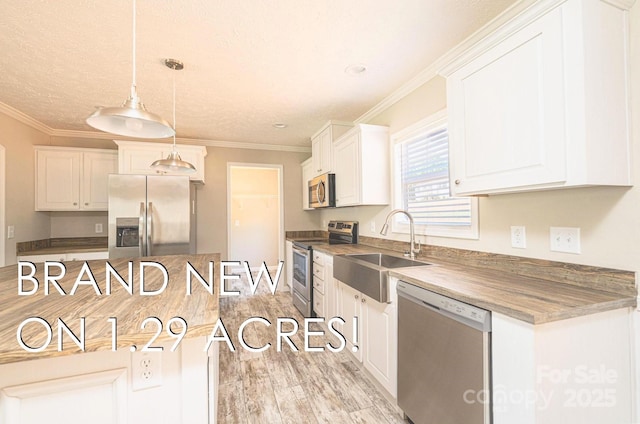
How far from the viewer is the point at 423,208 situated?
2.35 metres

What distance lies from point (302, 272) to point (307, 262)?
0.25m

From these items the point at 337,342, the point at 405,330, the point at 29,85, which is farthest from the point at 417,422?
the point at 29,85

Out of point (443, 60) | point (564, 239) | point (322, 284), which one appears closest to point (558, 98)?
point (564, 239)

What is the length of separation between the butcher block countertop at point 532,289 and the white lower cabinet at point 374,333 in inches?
13.0

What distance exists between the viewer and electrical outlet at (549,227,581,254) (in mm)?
1305

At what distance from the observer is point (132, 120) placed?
1.24 meters

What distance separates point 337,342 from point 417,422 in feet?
4.04

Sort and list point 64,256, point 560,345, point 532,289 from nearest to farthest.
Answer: point 560,345, point 532,289, point 64,256

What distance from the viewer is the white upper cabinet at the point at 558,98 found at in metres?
1.05

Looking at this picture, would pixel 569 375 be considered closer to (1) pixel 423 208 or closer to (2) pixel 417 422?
(2) pixel 417 422

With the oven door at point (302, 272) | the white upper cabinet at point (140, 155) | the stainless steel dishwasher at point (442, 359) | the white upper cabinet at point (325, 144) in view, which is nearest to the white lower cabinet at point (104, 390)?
the stainless steel dishwasher at point (442, 359)

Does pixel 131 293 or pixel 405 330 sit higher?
A: pixel 131 293

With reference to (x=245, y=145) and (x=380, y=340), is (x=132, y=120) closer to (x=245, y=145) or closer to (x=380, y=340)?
(x=380, y=340)

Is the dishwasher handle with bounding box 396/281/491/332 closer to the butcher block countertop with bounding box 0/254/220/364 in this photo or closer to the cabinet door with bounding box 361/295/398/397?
the cabinet door with bounding box 361/295/398/397
